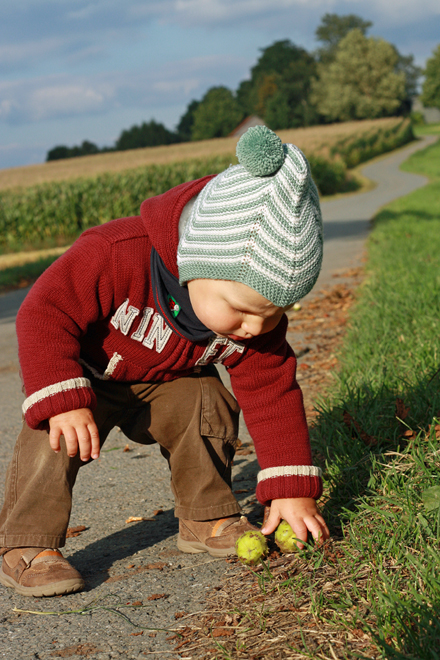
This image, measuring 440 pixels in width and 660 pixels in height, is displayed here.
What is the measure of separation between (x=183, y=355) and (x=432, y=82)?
98445 mm

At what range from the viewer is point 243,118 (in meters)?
99.3

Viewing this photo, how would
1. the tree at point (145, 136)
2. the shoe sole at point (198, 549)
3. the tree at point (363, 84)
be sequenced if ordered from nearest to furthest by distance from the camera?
1. the shoe sole at point (198, 549)
2. the tree at point (363, 84)
3. the tree at point (145, 136)

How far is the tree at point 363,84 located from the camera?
77.5 m

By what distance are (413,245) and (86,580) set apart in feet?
21.1

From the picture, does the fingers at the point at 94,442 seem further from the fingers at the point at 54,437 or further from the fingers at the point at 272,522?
the fingers at the point at 272,522

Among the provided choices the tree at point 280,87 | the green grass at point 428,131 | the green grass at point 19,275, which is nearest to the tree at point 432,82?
the green grass at point 428,131

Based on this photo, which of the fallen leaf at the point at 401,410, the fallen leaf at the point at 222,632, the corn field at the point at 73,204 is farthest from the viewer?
the corn field at the point at 73,204

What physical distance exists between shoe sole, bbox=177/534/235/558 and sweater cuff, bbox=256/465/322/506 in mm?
235

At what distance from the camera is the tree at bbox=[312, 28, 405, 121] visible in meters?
77.5

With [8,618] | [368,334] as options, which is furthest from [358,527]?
[368,334]

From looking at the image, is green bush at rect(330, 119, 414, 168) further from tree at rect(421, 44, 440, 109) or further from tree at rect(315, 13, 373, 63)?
tree at rect(315, 13, 373, 63)

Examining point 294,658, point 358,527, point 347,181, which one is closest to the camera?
point 294,658

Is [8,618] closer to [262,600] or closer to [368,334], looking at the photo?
[262,600]

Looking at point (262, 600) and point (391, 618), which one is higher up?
point (391, 618)
